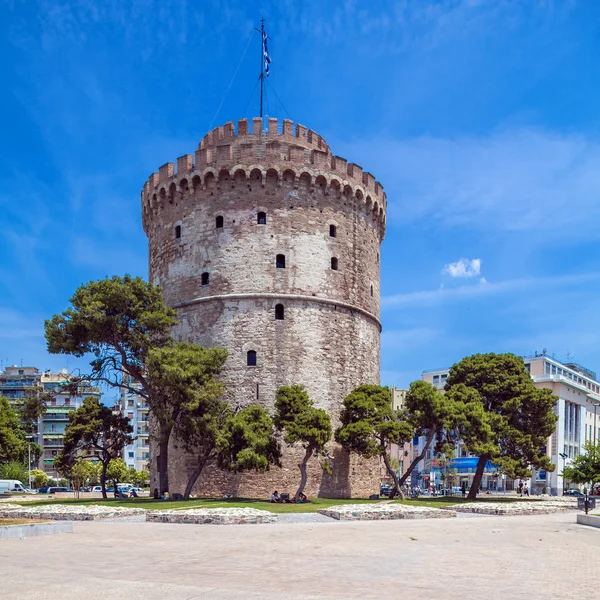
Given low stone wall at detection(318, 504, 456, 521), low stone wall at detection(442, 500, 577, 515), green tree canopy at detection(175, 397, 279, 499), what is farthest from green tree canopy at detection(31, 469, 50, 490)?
low stone wall at detection(318, 504, 456, 521)

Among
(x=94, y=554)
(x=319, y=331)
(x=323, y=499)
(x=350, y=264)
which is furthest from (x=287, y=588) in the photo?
(x=350, y=264)

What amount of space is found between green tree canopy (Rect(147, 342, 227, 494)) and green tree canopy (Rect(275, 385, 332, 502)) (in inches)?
100

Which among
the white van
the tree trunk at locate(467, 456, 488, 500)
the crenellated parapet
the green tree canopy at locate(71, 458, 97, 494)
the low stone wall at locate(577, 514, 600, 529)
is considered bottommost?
the white van

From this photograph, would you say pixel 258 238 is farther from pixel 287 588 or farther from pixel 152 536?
pixel 287 588

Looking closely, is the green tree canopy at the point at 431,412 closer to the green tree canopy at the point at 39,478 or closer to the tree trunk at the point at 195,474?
the tree trunk at the point at 195,474

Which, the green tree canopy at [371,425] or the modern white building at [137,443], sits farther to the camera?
the modern white building at [137,443]

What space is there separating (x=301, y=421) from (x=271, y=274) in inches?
288

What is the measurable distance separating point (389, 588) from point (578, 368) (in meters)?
109

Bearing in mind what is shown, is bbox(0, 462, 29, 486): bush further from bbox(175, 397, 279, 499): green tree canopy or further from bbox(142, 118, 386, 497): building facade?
bbox(175, 397, 279, 499): green tree canopy

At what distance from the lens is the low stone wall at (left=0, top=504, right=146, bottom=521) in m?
20.1

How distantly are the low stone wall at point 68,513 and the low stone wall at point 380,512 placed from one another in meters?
6.14

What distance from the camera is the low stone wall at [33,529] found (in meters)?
14.5

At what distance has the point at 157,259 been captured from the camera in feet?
117

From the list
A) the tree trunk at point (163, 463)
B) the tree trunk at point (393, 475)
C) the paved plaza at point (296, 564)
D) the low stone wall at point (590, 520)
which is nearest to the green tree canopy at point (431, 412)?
the tree trunk at point (393, 475)
